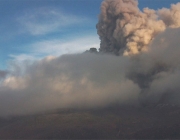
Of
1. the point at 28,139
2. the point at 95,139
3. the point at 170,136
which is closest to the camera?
the point at 170,136

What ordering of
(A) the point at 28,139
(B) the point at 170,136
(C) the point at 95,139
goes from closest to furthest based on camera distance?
(B) the point at 170,136 < (C) the point at 95,139 < (A) the point at 28,139

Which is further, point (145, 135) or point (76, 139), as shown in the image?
point (76, 139)

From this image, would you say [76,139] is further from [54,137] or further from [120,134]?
[120,134]

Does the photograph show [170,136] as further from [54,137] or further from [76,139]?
[54,137]

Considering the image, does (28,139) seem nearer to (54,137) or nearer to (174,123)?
(54,137)

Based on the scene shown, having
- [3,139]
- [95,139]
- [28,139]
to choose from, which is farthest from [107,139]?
[3,139]

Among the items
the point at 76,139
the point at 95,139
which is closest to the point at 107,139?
the point at 95,139

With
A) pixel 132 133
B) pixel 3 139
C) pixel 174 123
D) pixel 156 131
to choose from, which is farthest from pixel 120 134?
pixel 3 139

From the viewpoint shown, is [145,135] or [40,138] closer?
[145,135]
